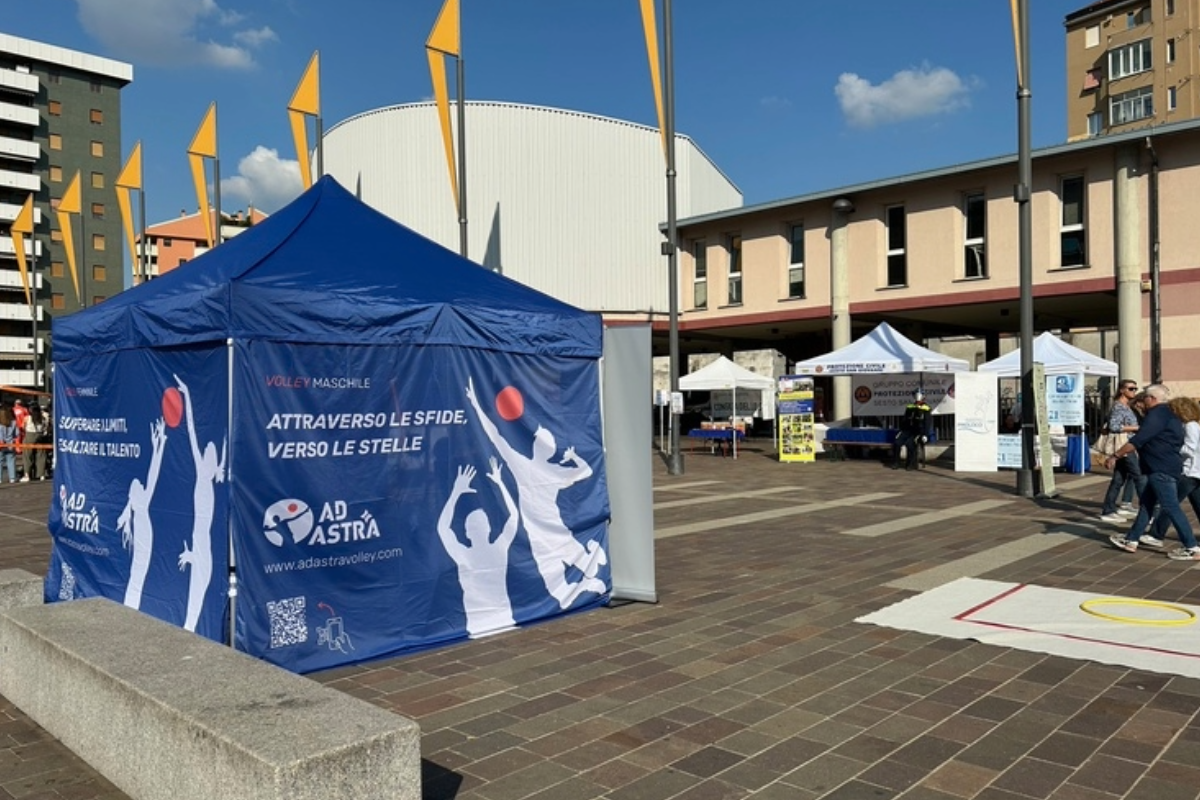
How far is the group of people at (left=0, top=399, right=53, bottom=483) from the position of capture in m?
20.8

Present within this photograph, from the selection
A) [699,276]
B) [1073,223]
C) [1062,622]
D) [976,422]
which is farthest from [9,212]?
[1062,622]

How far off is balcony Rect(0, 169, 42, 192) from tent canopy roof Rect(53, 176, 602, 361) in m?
78.4

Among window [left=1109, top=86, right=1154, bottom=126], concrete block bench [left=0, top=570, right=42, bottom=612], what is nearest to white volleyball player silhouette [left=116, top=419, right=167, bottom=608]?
concrete block bench [left=0, top=570, right=42, bottom=612]

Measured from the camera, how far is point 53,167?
75.4 meters

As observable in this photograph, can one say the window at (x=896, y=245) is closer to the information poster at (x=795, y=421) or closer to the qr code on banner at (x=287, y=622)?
the information poster at (x=795, y=421)

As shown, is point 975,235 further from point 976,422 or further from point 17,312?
point 17,312

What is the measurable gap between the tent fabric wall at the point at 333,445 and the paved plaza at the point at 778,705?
0.42m

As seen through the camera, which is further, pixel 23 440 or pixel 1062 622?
pixel 23 440

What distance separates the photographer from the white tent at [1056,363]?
65.0 ft

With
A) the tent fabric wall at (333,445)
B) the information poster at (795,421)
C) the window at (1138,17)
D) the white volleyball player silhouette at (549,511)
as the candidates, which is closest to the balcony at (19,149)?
the information poster at (795,421)

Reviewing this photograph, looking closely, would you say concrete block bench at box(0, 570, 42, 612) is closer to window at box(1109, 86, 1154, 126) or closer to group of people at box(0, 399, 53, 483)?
group of people at box(0, 399, 53, 483)

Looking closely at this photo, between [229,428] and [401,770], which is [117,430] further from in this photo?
[401,770]

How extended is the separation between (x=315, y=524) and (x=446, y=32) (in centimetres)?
1916

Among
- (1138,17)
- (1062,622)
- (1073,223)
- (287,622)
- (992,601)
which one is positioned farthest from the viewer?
(1138,17)
